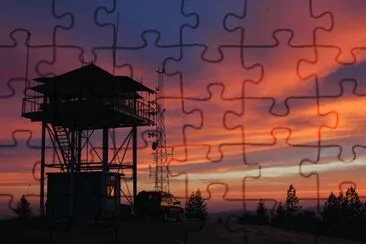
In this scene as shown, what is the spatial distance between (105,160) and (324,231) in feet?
49.9

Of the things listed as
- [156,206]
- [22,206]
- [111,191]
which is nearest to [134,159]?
[111,191]

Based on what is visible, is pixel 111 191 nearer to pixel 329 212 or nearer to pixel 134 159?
pixel 134 159

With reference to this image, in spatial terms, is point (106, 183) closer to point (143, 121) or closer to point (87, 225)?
point (143, 121)

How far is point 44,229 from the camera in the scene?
1228 inches

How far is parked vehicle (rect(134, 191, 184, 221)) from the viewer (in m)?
45.5

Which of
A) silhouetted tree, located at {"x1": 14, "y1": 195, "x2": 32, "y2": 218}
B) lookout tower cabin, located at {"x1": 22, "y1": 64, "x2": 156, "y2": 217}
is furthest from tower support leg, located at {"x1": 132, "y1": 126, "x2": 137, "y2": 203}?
silhouetted tree, located at {"x1": 14, "y1": 195, "x2": 32, "y2": 218}

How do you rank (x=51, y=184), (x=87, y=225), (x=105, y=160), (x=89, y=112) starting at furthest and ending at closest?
(x=51, y=184)
(x=105, y=160)
(x=89, y=112)
(x=87, y=225)

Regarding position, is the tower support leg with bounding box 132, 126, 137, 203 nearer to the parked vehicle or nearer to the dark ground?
the parked vehicle

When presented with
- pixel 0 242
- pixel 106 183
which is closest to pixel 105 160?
pixel 106 183

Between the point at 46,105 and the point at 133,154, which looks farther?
the point at 133,154

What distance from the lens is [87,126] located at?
4362 cm

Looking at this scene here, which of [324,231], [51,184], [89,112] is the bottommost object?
[324,231]

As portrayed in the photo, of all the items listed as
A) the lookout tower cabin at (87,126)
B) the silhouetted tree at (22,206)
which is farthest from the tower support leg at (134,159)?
the silhouetted tree at (22,206)

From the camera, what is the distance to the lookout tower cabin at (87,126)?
3916 centimetres
